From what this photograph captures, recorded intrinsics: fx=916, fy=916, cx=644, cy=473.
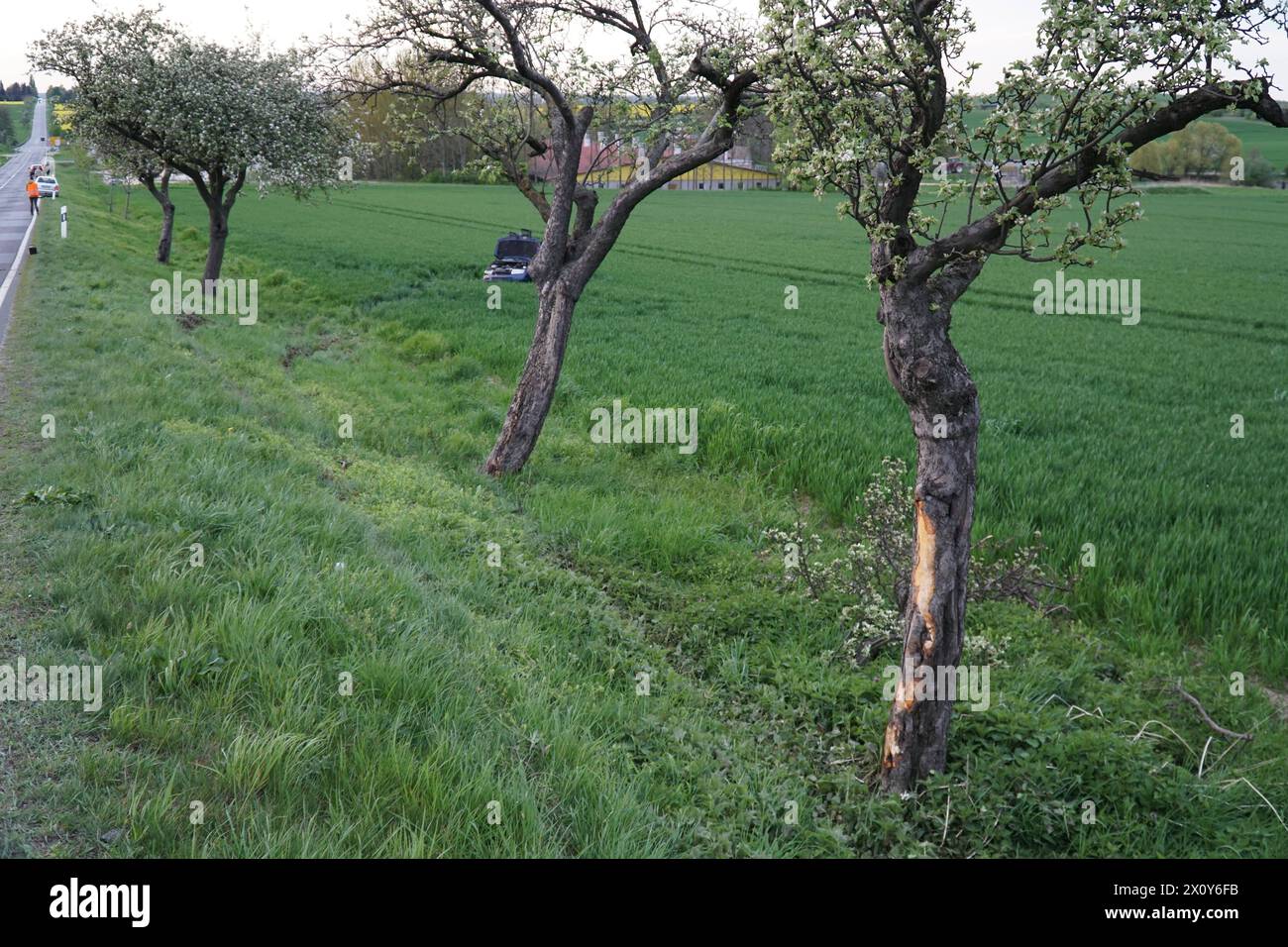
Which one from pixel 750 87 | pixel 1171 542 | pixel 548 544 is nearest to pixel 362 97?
pixel 750 87

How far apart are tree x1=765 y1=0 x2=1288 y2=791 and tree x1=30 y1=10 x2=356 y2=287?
60.9 feet

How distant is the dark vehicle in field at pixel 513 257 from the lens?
31.1 m

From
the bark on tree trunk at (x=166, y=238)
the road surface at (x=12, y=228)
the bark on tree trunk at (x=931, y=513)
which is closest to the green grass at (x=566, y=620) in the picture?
the bark on tree trunk at (x=931, y=513)

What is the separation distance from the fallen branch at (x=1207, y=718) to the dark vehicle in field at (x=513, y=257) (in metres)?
27.0

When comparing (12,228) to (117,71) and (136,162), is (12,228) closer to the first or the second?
(136,162)

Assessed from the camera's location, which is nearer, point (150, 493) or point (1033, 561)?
point (150, 493)

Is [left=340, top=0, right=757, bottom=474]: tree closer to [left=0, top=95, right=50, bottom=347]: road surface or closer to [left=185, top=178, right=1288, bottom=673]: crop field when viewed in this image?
[left=185, top=178, right=1288, bottom=673]: crop field

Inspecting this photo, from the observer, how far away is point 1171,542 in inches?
324

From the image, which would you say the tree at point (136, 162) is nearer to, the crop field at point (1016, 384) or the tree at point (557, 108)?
the crop field at point (1016, 384)

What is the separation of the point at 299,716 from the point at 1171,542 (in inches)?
294

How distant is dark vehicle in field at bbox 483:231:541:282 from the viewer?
31.1 metres

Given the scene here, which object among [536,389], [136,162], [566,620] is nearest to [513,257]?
[136,162]

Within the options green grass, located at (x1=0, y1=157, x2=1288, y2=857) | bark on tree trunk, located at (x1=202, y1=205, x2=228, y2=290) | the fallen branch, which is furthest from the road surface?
the fallen branch

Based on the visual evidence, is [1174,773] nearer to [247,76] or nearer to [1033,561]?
[1033,561]
